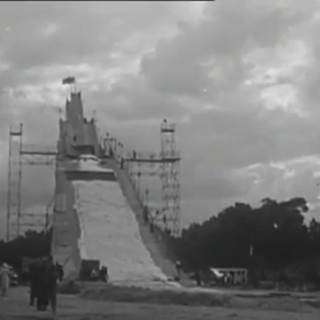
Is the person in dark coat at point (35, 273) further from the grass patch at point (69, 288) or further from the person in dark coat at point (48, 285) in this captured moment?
the grass patch at point (69, 288)

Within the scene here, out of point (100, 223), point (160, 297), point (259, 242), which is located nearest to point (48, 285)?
point (160, 297)

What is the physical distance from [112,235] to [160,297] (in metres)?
23.1

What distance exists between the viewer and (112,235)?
52250 mm

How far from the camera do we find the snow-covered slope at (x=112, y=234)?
47.4 metres

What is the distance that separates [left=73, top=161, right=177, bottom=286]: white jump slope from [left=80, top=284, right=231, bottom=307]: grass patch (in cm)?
1068

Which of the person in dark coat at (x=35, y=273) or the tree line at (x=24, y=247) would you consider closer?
the person in dark coat at (x=35, y=273)

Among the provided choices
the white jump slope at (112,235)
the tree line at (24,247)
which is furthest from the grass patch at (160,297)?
the tree line at (24,247)

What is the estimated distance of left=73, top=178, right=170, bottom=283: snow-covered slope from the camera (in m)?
47.4

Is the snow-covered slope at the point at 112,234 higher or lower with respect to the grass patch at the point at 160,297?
higher

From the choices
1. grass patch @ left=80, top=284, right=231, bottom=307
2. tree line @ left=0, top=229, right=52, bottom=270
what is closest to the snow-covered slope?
tree line @ left=0, top=229, right=52, bottom=270

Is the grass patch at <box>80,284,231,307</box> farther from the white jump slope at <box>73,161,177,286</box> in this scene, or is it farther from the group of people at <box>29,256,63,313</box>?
the white jump slope at <box>73,161,177,286</box>

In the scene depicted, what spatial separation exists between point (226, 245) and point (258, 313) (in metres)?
45.8

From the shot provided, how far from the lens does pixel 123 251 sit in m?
50.2

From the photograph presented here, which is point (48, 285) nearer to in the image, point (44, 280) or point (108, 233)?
point (44, 280)
